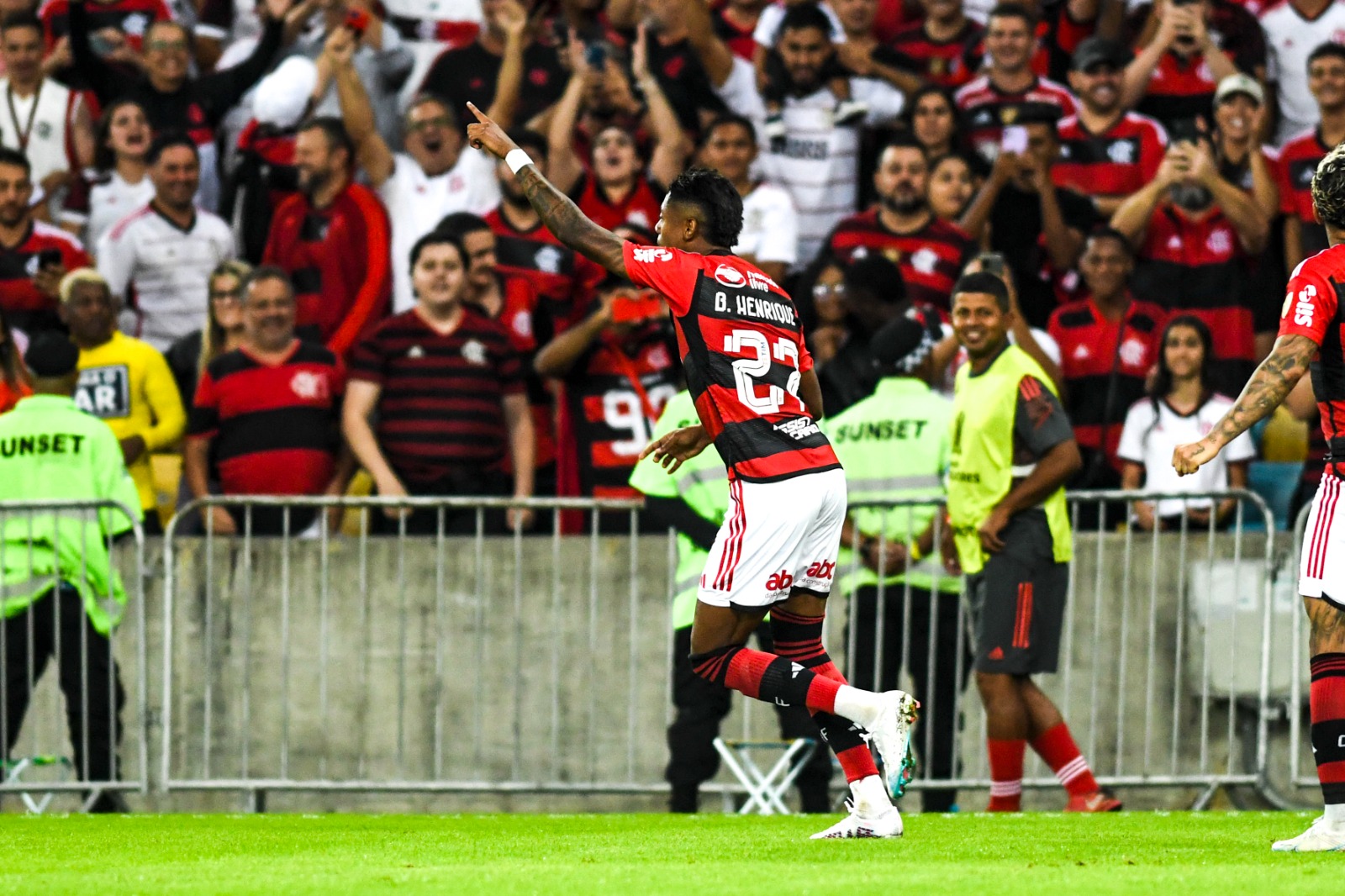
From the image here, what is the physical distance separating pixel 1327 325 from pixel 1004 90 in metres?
7.12

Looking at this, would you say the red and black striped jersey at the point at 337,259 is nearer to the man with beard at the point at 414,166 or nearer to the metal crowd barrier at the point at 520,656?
the man with beard at the point at 414,166

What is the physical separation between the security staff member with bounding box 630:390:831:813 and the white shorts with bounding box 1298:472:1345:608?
360 cm

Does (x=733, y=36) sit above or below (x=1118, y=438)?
above

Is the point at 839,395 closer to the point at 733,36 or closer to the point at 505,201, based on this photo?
the point at 505,201

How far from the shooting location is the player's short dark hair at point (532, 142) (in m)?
13.2

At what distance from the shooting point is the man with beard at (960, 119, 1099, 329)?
1307 cm

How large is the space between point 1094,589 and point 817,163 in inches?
149

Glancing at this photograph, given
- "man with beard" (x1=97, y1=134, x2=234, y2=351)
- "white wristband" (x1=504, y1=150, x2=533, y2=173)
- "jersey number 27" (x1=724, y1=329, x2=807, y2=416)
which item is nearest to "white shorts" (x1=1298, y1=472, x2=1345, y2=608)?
"jersey number 27" (x1=724, y1=329, x2=807, y2=416)

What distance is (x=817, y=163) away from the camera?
44.9ft

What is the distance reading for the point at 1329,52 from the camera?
42.6 ft

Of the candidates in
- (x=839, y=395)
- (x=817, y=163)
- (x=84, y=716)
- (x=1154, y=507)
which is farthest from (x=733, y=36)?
(x=84, y=716)

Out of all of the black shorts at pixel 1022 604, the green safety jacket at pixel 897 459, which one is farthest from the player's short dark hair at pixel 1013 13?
the black shorts at pixel 1022 604

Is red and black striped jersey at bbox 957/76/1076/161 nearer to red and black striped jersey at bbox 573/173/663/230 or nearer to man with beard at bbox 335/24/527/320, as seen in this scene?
red and black striped jersey at bbox 573/173/663/230

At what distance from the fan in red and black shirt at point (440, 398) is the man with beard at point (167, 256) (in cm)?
191
